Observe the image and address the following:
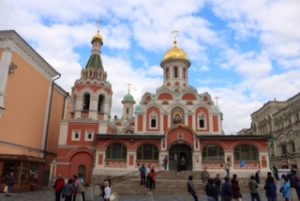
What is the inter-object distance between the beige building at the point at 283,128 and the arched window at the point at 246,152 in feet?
35.3

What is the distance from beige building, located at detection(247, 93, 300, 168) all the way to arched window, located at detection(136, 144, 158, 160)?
1789cm

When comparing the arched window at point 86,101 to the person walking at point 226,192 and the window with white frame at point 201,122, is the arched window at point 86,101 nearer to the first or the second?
the window with white frame at point 201,122

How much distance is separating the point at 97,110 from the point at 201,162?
11.5m

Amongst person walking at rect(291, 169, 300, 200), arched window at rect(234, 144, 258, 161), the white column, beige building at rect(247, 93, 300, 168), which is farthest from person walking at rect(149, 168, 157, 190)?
beige building at rect(247, 93, 300, 168)

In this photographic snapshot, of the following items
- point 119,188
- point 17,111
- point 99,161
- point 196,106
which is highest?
point 196,106

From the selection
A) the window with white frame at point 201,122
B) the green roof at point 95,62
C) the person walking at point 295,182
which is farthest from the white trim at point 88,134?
the person walking at point 295,182

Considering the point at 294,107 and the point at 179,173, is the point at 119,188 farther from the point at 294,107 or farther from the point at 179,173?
the point at 294,107

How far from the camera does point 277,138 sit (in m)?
44.9

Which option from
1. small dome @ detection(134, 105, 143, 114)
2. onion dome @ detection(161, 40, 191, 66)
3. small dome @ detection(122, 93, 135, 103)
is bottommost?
small dome @ detection(134, 105, 143, 114)

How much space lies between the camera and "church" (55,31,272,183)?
85.6 feet

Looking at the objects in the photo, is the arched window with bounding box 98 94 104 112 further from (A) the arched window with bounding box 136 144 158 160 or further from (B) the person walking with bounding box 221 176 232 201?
(B) the person walking with bounding box 221 176 232 201

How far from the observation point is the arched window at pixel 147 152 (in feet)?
87.4

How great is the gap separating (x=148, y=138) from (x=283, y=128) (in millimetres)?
25826

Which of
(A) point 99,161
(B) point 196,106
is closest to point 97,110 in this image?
(A) point 99,161
